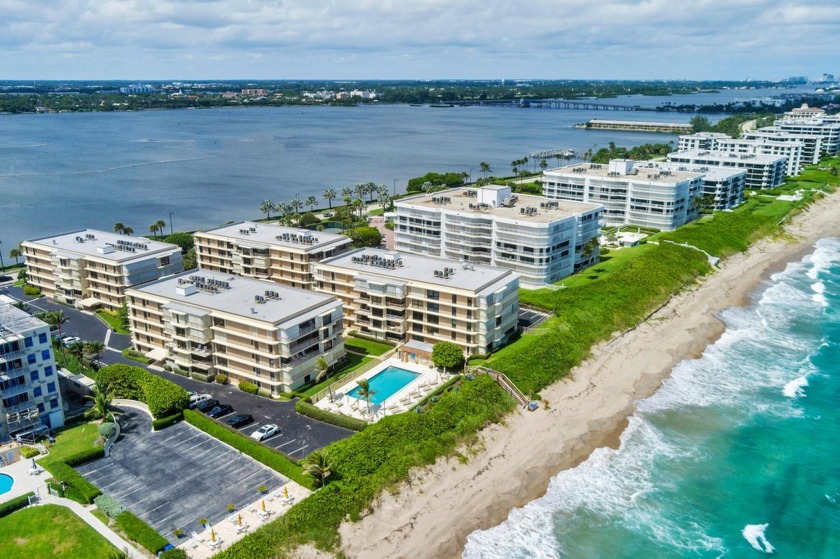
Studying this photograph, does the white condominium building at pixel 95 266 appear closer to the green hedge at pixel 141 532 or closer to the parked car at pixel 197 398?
the parked car at pixel 197 398

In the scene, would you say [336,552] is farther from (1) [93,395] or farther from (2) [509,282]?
(2) [509,282]

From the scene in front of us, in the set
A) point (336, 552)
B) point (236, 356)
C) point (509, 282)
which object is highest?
point (509, 282)

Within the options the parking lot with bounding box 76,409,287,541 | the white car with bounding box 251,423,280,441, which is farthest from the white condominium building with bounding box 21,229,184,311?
the white car with bounding box 251,423,280,441

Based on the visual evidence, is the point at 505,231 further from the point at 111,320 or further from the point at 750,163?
the point at 750,163

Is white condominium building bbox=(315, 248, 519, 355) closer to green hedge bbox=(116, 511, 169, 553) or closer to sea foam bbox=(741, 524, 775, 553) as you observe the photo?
sea foam bbox=(741, 524, 775, 553)

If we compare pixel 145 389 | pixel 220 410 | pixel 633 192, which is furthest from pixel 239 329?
pixel 633 192

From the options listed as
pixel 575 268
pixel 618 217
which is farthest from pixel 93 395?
pixel 618 217
